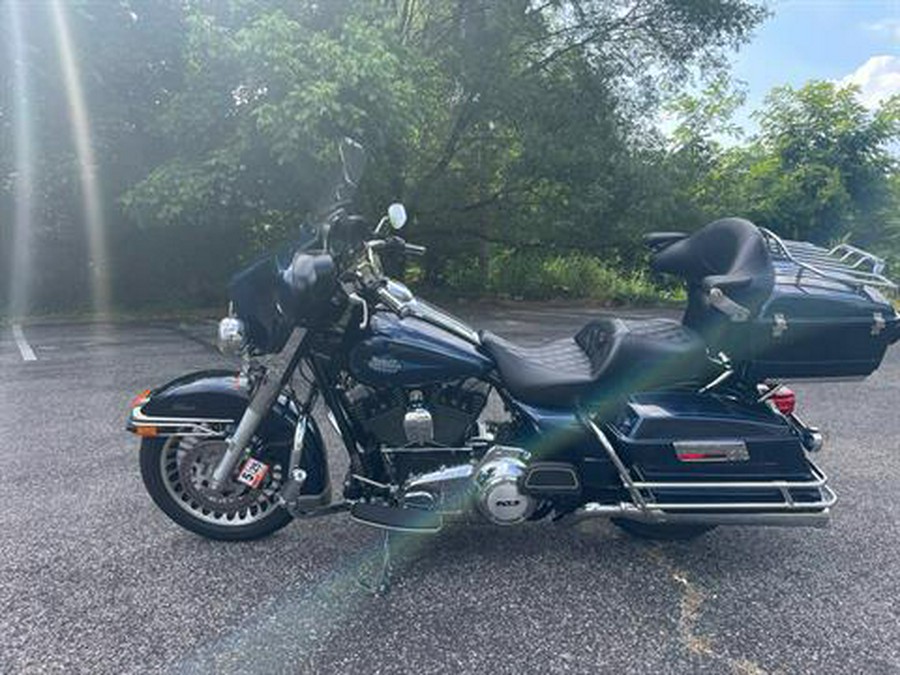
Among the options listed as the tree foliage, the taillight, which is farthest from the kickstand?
the tree foliage

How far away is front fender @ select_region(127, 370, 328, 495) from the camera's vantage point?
2578mm

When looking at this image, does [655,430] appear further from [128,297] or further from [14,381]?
[128,297]

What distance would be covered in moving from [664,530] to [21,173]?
1029cm

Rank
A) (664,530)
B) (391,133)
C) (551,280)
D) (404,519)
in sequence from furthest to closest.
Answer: (551,280) < (391,133) < (664,530) < (404,519)

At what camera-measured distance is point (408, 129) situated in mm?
8383

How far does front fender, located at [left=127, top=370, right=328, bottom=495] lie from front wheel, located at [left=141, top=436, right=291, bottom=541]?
83 millimetres

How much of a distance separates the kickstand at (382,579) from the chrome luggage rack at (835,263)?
6.21 ft

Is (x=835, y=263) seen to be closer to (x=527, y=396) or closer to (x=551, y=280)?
(x=527, y=396)

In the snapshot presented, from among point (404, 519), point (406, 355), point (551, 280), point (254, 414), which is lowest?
point (551, 280)

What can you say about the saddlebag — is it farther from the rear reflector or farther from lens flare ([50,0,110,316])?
lens flare ([50,0,110,316])

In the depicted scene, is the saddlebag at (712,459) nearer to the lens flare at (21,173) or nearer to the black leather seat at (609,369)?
the black leather seat at (609,369)

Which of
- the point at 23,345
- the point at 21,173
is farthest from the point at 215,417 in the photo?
the point at 21,173

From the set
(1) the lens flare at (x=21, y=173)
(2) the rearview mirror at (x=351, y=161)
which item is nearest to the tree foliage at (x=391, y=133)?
(1) the lens flare at (x=21, y=173)

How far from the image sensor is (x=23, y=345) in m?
7.39
